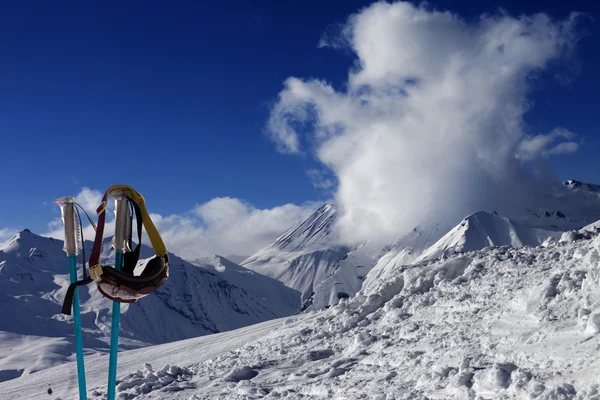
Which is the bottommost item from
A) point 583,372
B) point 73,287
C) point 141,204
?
point 583,372

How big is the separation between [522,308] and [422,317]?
6.07 metres

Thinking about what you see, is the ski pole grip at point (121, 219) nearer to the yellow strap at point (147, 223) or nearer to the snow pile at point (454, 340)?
the yellow strap at point (147, 223)

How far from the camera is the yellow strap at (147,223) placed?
421 centimetres

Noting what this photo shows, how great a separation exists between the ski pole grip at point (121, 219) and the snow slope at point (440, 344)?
1028cm

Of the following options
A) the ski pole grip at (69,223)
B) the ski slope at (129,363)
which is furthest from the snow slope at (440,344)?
the ski pole grip at (69,223)

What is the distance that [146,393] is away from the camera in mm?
23234

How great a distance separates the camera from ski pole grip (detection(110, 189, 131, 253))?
4.21m

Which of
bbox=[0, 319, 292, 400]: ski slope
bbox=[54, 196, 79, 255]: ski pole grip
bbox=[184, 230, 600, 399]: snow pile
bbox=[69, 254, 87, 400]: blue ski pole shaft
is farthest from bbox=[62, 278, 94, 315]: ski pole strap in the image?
bbox=[0, 319, 292, 400]: ski slope

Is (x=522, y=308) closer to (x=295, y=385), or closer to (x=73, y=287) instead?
(x=295, y=385)

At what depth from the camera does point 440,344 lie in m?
19.8

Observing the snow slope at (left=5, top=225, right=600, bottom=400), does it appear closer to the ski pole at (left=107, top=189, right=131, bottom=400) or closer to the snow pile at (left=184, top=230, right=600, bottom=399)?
the snow pile at (left=184, top=230, right=600, bottom=399)

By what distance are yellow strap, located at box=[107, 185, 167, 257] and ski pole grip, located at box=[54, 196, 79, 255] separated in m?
0.34

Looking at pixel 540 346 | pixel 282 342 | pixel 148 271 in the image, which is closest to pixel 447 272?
pixel 282 342

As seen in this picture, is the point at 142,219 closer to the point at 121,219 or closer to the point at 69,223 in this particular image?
the point at 121,219
